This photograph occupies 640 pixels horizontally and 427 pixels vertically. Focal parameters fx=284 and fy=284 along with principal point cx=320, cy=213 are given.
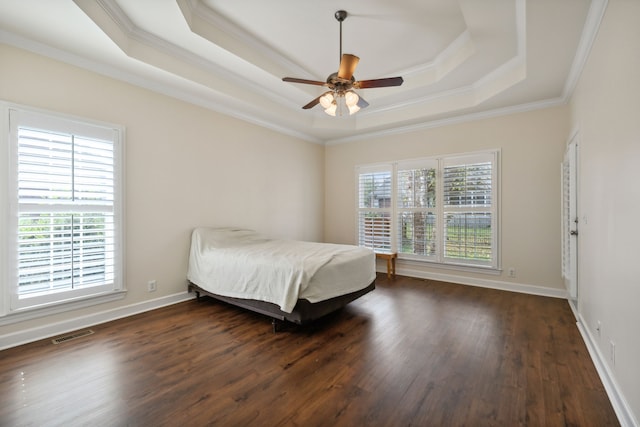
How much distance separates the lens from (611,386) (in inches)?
73.4

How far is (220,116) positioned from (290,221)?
2.22 metres

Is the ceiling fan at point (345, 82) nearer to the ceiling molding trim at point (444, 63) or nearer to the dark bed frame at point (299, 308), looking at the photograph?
the ceiling molding trim at point (444, 63)

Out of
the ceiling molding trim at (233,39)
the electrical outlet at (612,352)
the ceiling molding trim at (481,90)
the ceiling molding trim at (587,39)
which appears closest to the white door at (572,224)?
the ceiling molding trim at (587,39)

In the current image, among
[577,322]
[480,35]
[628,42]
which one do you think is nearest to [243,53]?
[480,35]

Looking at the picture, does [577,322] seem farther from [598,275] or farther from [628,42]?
[628,42]

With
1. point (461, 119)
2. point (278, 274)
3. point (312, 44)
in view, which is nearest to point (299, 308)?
point (278, 274)

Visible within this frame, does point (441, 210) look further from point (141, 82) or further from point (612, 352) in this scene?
point (141, 82)

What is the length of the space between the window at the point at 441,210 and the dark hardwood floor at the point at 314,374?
1446 mm

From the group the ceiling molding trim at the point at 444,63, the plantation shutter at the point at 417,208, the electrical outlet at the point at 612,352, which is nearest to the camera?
the electrical outlet at the point at 612,352

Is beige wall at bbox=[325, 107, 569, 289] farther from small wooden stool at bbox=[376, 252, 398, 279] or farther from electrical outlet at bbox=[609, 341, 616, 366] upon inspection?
electrical outlet at bbox=[609, 341, 616, 366]

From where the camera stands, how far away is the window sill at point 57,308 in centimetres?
253

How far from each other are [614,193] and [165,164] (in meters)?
4.33

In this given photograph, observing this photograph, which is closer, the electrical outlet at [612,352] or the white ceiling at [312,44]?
the electrical outlet at [612,352]

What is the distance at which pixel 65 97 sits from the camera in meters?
2.83
